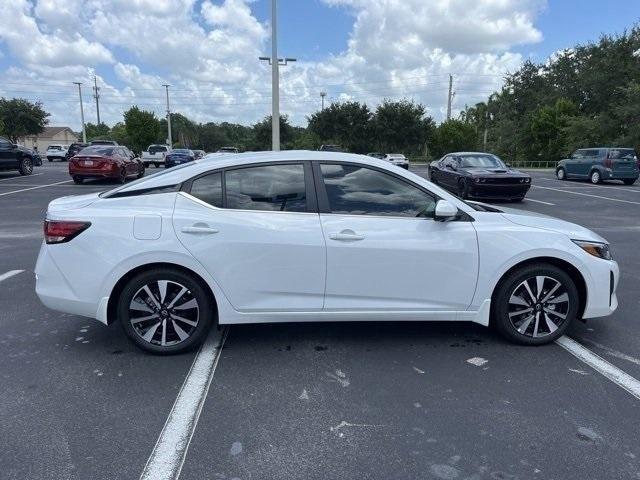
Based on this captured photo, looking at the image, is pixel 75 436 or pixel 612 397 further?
pixel 612 397

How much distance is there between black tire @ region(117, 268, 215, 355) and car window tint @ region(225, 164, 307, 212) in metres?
0.70

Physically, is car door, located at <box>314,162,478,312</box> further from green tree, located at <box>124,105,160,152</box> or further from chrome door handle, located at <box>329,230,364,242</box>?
green tree, located at <box>124,105,160,152</box>

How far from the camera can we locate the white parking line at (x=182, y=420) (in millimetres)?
2562

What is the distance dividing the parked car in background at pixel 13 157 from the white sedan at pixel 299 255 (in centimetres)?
2064

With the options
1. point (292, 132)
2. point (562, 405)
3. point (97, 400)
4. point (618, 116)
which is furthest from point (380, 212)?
point (292, 132)

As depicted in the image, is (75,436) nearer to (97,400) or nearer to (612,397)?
(97,400)

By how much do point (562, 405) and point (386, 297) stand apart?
138 cm

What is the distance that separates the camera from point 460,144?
56.0 metres

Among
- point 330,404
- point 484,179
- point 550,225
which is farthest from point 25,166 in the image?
point 550,225

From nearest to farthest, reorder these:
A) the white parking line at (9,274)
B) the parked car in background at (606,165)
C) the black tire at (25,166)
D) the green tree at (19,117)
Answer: the white parking line at (9,274) < the parked car in background at (606,165) < the black tire at (25,166) < the green tree at (19,117)

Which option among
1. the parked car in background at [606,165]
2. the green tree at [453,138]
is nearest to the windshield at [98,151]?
the parked car in background at [606,165]

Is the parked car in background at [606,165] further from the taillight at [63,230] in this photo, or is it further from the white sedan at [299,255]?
the taillight at [63,230]

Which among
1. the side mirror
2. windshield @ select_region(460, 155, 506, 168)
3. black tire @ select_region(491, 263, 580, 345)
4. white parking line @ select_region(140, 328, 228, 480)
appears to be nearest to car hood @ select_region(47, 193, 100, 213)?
white parking line @ select_region(140, 328, 228, 480)

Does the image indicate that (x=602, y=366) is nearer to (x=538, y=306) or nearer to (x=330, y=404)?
(x=538, y=306)
